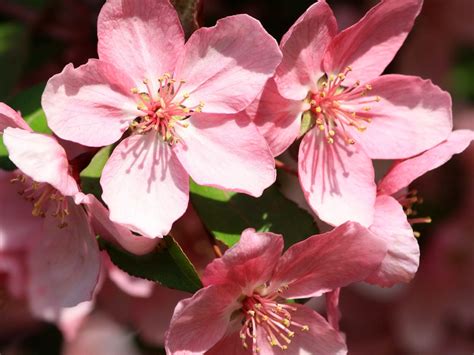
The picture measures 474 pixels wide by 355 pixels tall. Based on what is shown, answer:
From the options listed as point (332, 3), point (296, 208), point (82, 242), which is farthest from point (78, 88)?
point (332, 3)

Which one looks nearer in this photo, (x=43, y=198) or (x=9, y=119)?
(x=9, y=119)

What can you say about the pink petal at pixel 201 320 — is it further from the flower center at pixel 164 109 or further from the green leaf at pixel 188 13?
the green leaf at pixel 188 13

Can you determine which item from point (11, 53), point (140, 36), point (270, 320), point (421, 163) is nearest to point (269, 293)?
point (270, 320)

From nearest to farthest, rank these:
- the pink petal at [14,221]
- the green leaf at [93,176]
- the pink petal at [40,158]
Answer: the pink petal at [40,158]
the green leaf at [93,176]
the pink petal at [14,221]

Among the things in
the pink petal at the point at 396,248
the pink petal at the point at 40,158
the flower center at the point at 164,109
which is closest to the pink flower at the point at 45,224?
the pink petal at the point at 40,158

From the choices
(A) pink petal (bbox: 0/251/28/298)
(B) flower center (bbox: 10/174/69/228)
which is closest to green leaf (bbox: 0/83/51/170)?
(B) flower center (bbox: 10/174/69/228)

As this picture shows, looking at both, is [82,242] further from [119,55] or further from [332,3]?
[332,3]

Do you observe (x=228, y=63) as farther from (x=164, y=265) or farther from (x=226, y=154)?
(x=164, y=265)
